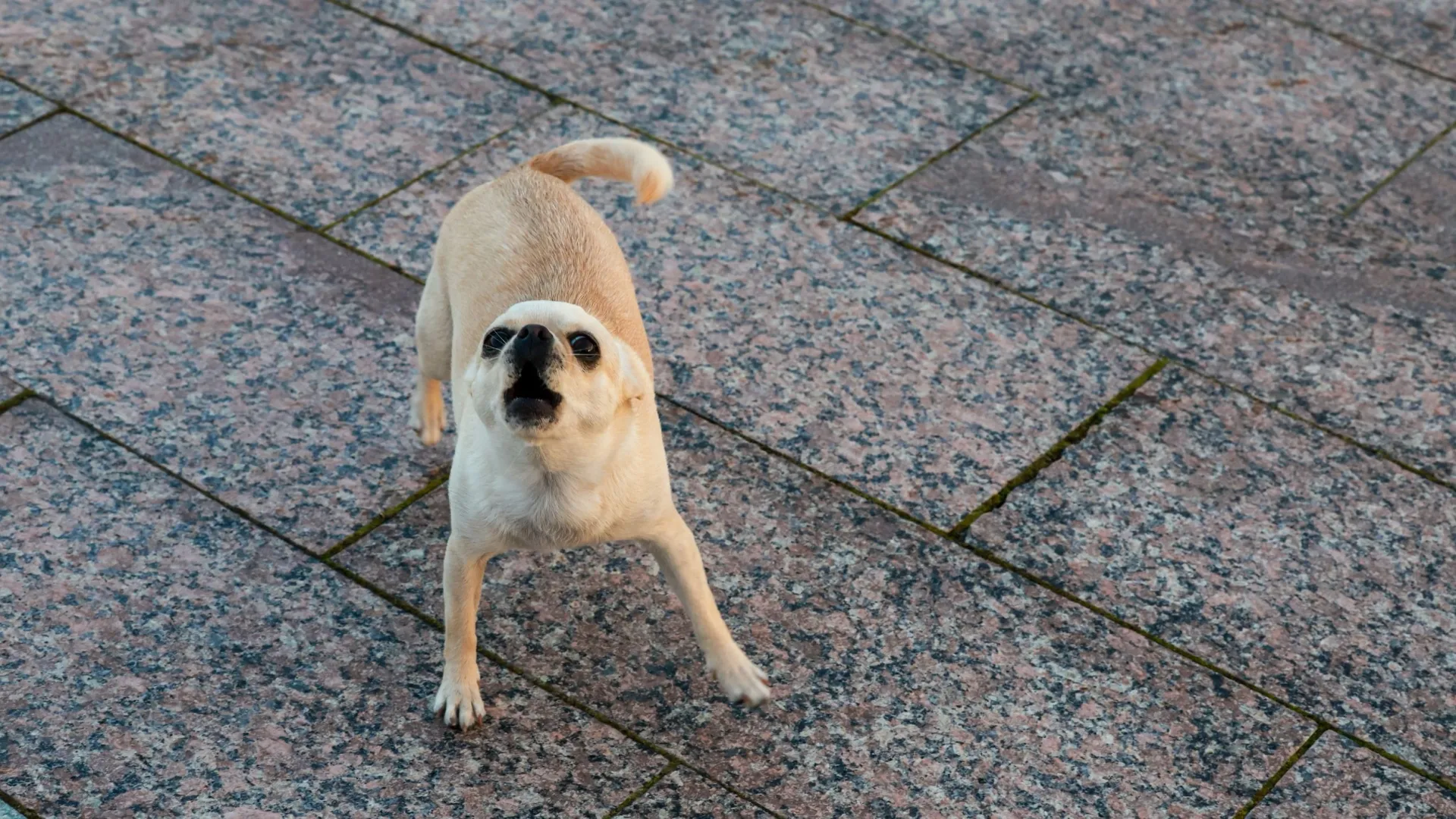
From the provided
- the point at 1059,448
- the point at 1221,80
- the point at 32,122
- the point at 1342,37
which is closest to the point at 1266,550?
the point at 1059,448

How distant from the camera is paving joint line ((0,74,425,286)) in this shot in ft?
16.6

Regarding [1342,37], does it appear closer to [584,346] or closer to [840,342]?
[840,342]

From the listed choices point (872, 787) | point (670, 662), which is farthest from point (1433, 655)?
point (670, 662)

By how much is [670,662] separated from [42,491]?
176 centimetres

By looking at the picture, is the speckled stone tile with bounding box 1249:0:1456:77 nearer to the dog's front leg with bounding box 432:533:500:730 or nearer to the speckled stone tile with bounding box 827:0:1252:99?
the speckled stone tile with bounding box 827:0:1252:99

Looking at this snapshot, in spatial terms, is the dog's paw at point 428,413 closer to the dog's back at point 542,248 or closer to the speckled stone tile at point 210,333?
the speckled stone tile at point 210,333

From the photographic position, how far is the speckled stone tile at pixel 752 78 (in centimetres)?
569

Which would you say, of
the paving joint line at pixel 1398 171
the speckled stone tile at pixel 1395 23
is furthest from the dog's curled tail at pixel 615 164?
the speckled stone tile at pixel 1395 23

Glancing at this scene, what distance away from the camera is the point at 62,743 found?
135 inches

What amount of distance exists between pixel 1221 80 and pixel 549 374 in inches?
170

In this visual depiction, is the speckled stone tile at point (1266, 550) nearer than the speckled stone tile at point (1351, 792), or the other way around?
the speckled stone tile at point (1351, 792)

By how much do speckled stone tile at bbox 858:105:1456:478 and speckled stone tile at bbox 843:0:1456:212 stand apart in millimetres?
219

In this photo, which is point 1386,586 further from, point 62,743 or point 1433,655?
point 62,743

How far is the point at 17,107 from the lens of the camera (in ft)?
18.5
